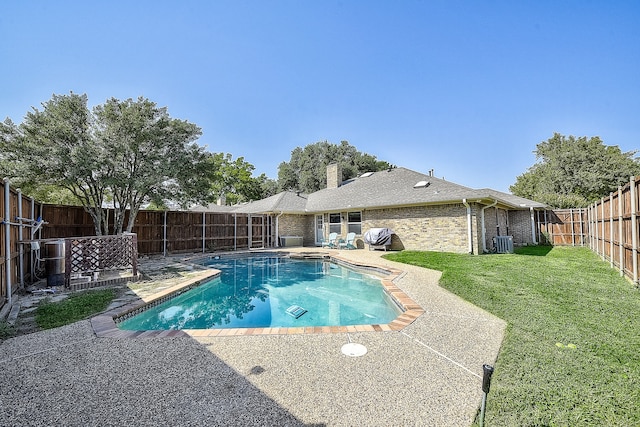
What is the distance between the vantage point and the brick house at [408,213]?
12516 mm

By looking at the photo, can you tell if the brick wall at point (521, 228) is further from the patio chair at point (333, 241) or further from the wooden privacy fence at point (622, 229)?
the patio chair at point (333, 241)

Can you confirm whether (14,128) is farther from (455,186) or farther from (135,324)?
(455,186)

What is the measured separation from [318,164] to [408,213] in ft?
80.4

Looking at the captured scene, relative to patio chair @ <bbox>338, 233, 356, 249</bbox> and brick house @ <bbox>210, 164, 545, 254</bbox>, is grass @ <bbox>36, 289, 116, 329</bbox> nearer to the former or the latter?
patio chair @ <bbox>338, 233, 356, 249</bbox>

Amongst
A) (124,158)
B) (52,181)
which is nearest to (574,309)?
(124,158)

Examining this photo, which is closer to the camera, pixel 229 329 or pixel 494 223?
pixel 229 329

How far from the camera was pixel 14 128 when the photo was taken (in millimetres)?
10297

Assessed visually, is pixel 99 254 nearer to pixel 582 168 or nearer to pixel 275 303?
pixel 275 303

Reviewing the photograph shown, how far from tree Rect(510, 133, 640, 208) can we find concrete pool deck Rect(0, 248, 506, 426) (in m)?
25.4

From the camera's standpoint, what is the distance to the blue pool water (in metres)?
5.77

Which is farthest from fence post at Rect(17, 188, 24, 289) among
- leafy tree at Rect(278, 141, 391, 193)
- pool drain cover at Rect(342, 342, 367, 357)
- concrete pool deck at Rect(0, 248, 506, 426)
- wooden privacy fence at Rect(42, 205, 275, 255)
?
leafy tree at Rect(278, 141, 391, 193)

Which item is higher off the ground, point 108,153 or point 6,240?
point 108,153

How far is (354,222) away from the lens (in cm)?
1688

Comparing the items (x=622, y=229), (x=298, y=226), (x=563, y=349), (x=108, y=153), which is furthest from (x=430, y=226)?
(x=108, y=153)
